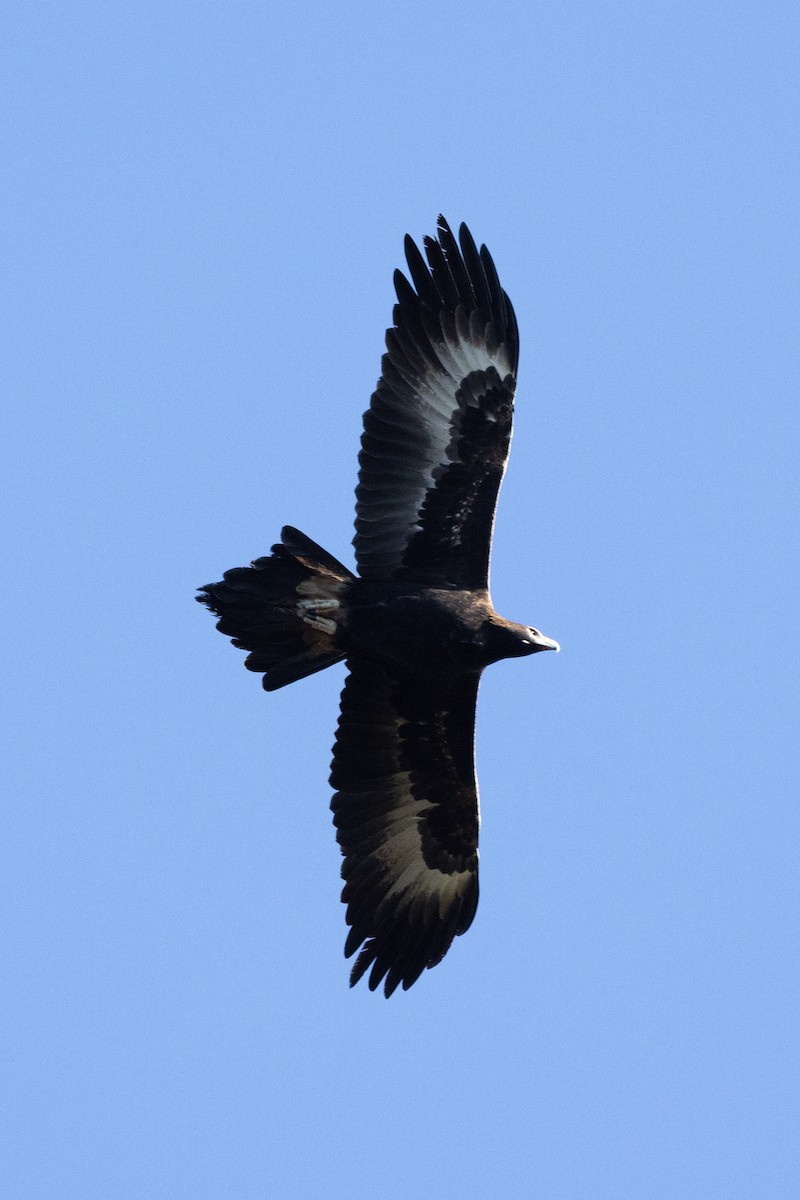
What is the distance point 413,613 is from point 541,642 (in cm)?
88

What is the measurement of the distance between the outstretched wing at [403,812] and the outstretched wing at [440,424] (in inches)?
32.3

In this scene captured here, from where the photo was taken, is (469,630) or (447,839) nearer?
(469,630)

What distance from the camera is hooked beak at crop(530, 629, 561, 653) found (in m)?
13.0

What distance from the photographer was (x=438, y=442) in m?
13.3

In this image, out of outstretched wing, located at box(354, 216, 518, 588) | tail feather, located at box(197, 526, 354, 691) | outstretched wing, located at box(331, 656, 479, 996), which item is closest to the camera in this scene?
tail feather, located at box(197, 526, 354, 691)

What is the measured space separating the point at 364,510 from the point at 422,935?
9.85ft

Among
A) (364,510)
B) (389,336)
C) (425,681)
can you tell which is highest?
(389,336)

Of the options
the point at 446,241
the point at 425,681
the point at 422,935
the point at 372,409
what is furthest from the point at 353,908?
the point at 446,241

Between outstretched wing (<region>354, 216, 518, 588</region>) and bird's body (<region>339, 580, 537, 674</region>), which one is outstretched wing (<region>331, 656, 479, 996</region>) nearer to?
bird's body (<region>339, 580, 537, 674</region>)

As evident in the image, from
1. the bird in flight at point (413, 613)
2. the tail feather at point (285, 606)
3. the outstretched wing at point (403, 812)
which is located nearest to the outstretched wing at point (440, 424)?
the bird in flight at point (413, 613)

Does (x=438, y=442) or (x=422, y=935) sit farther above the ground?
(x=438, y=442)

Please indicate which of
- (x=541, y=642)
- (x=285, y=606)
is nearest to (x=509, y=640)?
(x=541, y=642)

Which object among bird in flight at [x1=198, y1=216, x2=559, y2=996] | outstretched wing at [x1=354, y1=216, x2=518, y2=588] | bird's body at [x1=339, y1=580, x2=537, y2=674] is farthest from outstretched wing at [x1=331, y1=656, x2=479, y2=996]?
outstretched wing at [x1=354, y1=216, x2=518, y2=588]

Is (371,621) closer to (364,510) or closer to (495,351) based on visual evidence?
(364,510)
